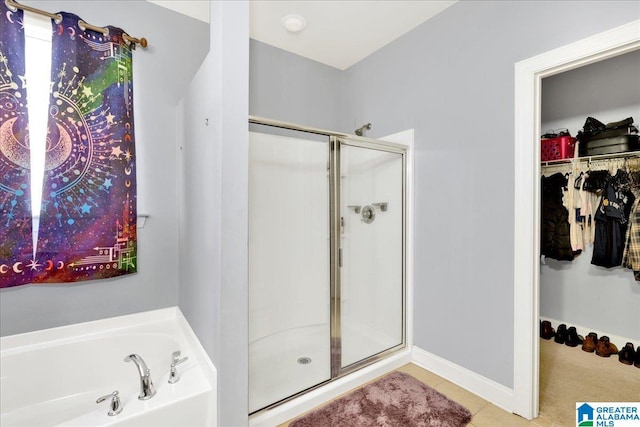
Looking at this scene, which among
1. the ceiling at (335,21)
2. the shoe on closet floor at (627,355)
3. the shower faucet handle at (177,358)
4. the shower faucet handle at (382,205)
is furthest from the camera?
the shower faucet handle at (382,205)

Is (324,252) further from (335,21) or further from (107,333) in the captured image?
(335,21)

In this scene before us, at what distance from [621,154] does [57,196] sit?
160 inches

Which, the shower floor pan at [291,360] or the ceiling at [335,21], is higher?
the ceiling at [335,21]

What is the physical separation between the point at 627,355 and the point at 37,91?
446 centimetres

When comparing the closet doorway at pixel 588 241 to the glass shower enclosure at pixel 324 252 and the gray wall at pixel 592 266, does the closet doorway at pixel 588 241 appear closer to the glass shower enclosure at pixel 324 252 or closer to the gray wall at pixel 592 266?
the gray wall at pixel 592 266

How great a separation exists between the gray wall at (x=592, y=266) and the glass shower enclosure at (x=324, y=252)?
5.92 ft

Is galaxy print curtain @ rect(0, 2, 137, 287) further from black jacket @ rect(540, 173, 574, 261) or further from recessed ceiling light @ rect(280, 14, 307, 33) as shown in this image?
black jacket @ rect(540, 173, 574, 261)

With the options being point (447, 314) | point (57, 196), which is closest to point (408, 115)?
point (447, 314)

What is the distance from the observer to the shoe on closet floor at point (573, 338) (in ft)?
8.73

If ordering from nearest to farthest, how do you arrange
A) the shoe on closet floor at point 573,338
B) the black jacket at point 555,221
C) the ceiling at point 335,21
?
1. the ceiling at point 335,21
2. the shoe on closet floor at point 573,338
3. the black jacket at point 555,221

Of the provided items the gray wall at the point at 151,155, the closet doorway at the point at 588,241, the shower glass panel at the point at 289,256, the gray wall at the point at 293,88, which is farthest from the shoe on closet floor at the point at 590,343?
the gray wall at the point at 151,155

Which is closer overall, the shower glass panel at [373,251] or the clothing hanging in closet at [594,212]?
the shower glass panel at [373,251]

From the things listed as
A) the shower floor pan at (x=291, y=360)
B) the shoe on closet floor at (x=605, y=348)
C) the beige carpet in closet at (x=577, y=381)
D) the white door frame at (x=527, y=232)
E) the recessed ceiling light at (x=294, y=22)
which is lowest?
the beige carpet in closet at (x=577, y=381)

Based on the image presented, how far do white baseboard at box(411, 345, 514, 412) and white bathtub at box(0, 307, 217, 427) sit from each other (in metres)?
1.54
